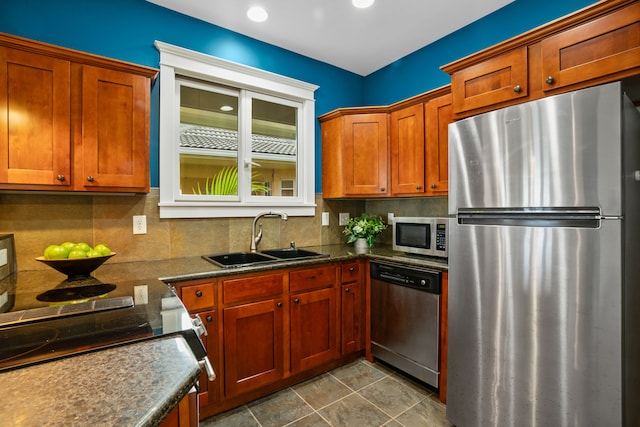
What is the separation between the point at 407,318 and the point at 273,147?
1.81 m

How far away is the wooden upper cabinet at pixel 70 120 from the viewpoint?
164cm

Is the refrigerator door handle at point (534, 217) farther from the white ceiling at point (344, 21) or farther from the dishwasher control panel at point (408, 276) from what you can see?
the white ceiling at point (344, 21)

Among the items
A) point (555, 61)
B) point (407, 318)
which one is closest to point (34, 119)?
point (407, 318)

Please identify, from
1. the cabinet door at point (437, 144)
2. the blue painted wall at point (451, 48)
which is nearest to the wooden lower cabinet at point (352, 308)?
the cabinet door at point (437, 144)

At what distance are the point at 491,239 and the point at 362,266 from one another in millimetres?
1177

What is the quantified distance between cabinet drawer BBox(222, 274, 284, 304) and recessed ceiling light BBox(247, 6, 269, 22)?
6.20ft

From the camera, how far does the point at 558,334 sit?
4.65 feet

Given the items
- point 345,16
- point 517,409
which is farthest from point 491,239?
point 345,16

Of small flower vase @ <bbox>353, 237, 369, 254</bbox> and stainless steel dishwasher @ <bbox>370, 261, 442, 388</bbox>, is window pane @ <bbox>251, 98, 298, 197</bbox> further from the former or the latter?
stainless steel dishwasher @ <bbox>370, 261, 442, 388</bbox>

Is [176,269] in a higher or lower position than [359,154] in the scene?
lower

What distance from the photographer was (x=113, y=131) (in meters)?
1.90

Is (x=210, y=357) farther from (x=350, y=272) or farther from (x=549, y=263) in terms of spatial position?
(x=549, y=263)

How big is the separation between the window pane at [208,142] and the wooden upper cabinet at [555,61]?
5.62 ft

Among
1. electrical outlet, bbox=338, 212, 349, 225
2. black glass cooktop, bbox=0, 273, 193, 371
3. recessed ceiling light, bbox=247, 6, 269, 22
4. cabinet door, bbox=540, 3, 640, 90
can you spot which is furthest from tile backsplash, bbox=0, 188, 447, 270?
recessed ceiling light, bbox=247, 6, 269, 22
